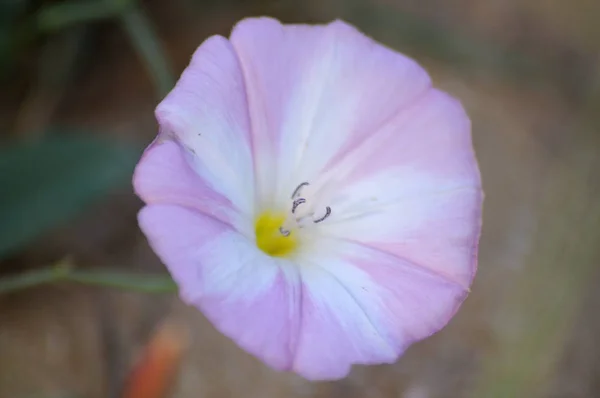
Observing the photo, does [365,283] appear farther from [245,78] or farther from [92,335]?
[92,335]

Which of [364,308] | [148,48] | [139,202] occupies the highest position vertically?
[148,48]

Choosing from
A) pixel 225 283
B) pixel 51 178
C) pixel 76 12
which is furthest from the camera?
pixel 76 12

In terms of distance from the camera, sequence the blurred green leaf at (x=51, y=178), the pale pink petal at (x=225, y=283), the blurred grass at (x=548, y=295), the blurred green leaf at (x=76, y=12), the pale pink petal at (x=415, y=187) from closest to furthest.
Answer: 1. the pale pink petal at (x=225, y=283)
2. the pale pink petal at (x=415, y=187)
3. the blurred grass at (x=548, y=295)
4. the blurred green leaf at (x=51, y=178)
5. the blurred green leaf at (x=76, y=12)

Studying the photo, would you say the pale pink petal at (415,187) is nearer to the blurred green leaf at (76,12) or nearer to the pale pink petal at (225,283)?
the pale pink petal at (225,283)

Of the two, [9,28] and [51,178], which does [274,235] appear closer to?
[51,178]

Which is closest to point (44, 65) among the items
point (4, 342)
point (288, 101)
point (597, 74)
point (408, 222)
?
point (4, 342)

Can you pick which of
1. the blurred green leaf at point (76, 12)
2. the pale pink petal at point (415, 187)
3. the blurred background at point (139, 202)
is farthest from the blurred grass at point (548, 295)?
the blurred green leaf at point (76, 12)

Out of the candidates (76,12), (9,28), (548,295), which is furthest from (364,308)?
(9,28)
